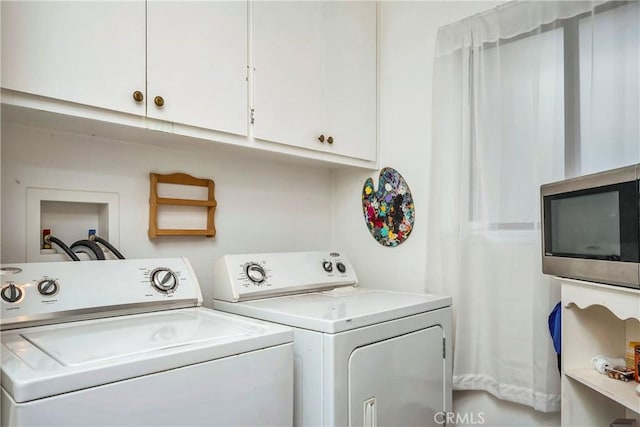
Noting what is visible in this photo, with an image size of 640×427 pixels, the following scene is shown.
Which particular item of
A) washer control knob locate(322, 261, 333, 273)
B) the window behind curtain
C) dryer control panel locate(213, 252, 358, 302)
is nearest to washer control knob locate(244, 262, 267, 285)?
dryer control panel locate(213, 252, 358, 302)

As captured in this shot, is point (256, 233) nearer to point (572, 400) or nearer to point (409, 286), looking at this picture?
point (409, 286)

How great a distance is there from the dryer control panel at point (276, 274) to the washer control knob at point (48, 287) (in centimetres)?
56

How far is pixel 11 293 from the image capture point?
3.82 ft

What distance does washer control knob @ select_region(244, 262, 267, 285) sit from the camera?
1646 millimetres

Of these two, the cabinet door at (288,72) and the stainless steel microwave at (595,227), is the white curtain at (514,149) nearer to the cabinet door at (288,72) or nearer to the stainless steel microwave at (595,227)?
the stainless steel microwave at (595,227)

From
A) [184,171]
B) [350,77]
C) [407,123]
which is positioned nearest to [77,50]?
[184,171]

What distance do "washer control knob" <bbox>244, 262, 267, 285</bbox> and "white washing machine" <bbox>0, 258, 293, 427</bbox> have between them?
0.22 meters

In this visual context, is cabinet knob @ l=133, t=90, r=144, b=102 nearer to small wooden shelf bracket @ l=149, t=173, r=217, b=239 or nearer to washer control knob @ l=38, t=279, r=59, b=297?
small wooden shelf bracket @ l=149, t=173, r=217, b=239

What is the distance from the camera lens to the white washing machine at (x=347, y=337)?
124cm

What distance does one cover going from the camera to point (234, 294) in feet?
5.12

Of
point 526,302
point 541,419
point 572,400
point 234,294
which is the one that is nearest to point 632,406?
point 572,400

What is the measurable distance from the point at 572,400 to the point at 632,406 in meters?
0.25

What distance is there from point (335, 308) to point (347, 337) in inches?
7.7

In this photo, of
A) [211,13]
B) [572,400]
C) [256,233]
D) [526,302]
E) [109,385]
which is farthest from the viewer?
[256,233]
